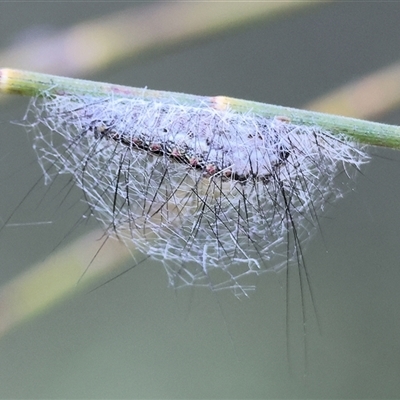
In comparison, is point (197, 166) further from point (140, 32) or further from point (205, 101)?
point (140, 32)

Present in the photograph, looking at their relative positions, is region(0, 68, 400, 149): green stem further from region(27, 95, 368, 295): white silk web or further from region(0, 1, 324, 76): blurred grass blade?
region(0, 1, 324, 76): blurred grass blade

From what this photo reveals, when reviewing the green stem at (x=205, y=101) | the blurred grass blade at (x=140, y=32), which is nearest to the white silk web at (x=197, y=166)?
the green stem at (x=205, y=101)

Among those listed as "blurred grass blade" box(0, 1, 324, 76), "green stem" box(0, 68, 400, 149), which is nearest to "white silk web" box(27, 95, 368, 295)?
"green stem" box(0, 68, 400, 149)

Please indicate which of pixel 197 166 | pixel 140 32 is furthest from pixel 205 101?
pixel 140 32

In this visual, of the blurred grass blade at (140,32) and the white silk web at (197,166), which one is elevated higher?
the blurred grass blade at (140,32)

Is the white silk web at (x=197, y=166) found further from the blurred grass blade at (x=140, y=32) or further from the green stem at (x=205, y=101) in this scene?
the blurred grass blade at (x=140, y=32)

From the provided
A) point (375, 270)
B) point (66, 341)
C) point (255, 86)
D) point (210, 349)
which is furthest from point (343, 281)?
point (66, 341)

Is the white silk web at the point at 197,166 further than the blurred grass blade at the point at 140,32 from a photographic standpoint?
No
